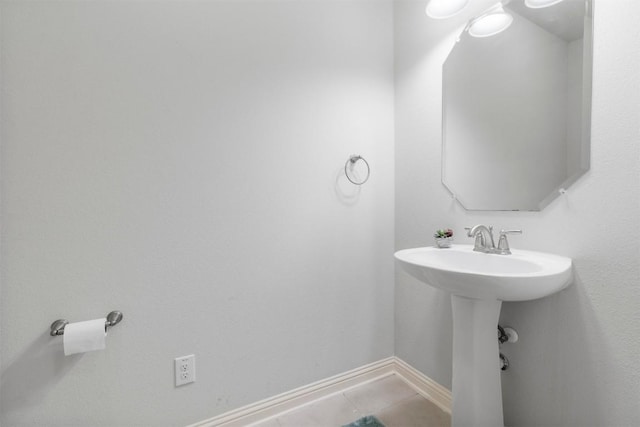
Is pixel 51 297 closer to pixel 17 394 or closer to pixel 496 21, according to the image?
pixel 17 394

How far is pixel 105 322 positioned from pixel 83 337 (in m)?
0.07

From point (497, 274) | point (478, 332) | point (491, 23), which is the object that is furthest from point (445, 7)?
point (478, 332)

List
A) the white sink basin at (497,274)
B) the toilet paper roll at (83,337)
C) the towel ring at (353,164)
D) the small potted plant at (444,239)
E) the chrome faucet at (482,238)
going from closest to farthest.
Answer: the white sink basin at (497,274)
the toilet paper roll at (83,337)
the chrome faucet at (482,238)
the small potted plant at (444,239)
the towel ring at (353,164)

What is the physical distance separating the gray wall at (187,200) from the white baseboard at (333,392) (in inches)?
1.9

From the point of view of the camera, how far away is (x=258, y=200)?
1.31 m

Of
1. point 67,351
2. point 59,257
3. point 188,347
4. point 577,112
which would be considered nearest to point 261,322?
point 188,347

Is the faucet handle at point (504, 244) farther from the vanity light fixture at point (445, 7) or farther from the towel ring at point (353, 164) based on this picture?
the vanity light fixture at point (445, 7)

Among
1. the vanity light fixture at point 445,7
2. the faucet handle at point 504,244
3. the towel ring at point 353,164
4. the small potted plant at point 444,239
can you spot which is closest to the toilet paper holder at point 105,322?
the towel ring at point 353,164

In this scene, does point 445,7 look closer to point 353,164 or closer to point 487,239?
point 353,164

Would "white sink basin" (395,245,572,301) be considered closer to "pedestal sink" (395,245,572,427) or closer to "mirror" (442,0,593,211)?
"pedestal sink" (395,245,572,427)

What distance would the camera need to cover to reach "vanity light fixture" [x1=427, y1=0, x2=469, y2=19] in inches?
49.2

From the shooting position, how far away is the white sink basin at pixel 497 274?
2.61ft

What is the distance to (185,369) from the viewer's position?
45.9 inches

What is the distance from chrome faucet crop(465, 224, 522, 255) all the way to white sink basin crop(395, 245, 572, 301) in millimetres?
39
